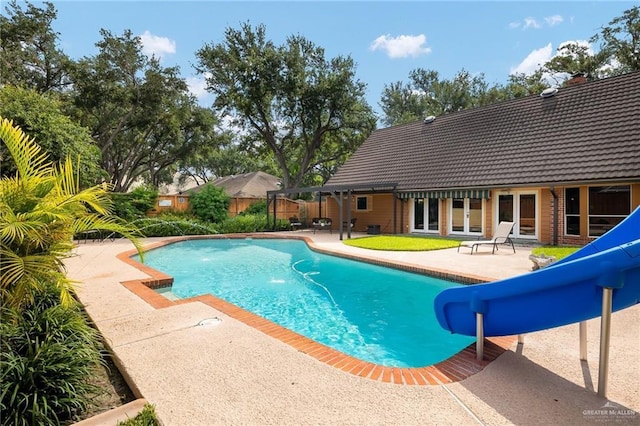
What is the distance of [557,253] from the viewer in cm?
1070

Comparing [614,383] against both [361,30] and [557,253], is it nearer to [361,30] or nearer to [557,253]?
[557,253]

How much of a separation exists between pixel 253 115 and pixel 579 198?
23.1 metres

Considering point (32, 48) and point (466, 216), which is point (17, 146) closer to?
point (466, 216)

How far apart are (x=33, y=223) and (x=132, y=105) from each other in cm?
2592

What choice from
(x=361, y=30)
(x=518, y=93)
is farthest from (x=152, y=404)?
(x=518, y=93)

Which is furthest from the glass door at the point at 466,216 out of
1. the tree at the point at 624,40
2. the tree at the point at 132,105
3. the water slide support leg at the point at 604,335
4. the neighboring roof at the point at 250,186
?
the tree at the point at 132,105

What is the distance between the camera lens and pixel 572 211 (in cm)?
1328

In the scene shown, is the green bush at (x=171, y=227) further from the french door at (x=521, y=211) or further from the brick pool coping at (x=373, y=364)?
the french door at (x=521, y=211)

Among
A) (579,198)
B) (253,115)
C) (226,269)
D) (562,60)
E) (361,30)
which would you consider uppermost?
(562,60)

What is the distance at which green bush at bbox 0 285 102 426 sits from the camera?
2.53 meters

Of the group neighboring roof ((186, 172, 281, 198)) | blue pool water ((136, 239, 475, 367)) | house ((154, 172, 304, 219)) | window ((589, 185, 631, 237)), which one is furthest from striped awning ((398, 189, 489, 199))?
neighboring roof ((186, 172, 281, 198))

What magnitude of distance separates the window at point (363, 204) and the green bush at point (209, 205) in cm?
879

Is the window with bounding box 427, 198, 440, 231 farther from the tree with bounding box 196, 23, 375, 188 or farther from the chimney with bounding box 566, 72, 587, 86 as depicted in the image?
the tree with bounding box 196, 23, 375, 188

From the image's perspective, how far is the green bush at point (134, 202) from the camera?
17953mm
